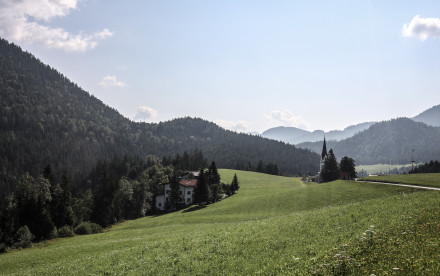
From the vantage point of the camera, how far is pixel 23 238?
49.5 meters

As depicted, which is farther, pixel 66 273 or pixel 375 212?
pixel 375 212

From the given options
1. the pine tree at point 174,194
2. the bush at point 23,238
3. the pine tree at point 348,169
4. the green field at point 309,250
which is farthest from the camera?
the pine tree at point 348,169

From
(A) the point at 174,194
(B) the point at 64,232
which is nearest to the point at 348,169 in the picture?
(A) the point at 174,194

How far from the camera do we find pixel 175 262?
1894 cm

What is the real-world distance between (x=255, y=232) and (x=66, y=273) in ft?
52.1

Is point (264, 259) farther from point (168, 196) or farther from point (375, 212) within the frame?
point (168, 196)

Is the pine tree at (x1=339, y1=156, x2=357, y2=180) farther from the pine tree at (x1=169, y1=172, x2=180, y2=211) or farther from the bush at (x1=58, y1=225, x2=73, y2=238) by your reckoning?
the bush at (x1=58, y1=225, x2=73, y2=238)

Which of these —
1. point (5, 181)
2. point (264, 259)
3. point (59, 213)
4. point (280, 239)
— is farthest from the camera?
point (5, 181)

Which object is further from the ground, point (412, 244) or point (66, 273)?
point (412, 244)

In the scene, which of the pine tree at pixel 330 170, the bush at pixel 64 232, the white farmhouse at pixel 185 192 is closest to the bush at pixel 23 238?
the bush at pixel 64 232

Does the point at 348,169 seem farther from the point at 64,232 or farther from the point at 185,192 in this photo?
the point at 64,232

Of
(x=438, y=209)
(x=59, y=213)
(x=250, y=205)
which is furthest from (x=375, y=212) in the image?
(x=59, y=213)

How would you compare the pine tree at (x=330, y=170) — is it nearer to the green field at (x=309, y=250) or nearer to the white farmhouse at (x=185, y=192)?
the white farmhouse at (x=185, y=192)

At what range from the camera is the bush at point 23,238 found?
48.4 meters
